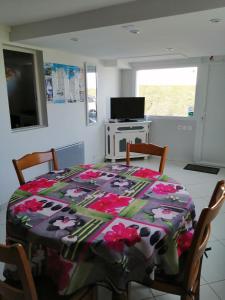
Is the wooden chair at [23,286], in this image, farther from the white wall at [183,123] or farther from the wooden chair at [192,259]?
the white wall at [183,123]

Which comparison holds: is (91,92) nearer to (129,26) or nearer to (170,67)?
(170,67)

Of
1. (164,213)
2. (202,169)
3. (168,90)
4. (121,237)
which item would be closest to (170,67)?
(168,90)

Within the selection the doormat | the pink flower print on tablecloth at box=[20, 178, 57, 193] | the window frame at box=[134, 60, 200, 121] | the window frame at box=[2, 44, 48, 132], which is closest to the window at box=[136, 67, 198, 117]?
the window frame at box=[134, 60, 200, 121]

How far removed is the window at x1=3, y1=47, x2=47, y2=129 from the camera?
10.1 ft

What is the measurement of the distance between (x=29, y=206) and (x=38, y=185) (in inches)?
13.1

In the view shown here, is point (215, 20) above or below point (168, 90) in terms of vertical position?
above

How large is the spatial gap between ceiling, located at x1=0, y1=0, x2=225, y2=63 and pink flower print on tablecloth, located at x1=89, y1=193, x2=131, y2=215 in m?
1.48

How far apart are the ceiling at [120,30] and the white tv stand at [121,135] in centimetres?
173

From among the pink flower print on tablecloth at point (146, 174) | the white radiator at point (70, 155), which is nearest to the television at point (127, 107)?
the white radiator at point (70, 155)

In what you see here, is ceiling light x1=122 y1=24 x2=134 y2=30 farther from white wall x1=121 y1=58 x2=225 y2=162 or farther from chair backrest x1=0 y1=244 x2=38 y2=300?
white wall x1=121 y1=58 x2=225 y2=162

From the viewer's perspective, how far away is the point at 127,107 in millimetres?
4883

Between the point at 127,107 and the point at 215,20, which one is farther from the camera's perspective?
the point at 127,107

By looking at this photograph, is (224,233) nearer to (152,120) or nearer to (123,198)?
(123,198)

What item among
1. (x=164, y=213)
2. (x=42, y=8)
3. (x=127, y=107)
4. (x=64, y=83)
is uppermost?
(x=42, y=8)
